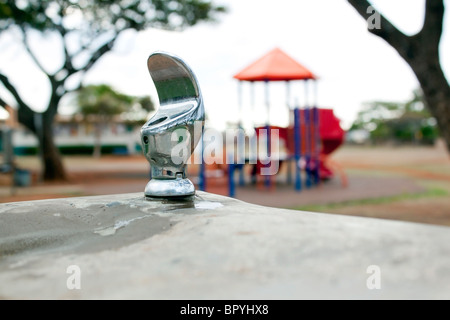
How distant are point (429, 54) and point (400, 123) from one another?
4103cm

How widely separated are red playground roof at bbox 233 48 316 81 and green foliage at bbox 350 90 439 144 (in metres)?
27.0

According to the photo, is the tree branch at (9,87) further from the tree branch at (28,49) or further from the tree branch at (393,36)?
the tree branch at (393,36)

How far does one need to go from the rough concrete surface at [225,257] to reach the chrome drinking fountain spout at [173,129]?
25 centimetres

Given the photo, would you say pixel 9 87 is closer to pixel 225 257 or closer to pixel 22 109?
pixel 22 109

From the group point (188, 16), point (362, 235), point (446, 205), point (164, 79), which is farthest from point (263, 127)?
point (362, 235)

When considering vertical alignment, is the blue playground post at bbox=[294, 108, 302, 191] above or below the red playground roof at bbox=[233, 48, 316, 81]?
below

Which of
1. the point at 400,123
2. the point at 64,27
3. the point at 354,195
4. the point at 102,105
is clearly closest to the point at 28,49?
the point at 64,27

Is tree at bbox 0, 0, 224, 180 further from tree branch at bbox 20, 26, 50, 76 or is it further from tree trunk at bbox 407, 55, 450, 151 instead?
tree trunk at bbox 407, 55, 450, 151

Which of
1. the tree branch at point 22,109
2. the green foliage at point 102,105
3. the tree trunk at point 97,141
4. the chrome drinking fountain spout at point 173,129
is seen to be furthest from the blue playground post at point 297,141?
the tree trunk at point 97,141

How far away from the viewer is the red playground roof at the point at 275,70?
33.3 ft

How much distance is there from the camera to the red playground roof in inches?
399

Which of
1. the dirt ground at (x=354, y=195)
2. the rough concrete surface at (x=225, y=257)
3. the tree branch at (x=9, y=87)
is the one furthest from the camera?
the tree branch at (x=9, y=87)

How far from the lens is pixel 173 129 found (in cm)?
175

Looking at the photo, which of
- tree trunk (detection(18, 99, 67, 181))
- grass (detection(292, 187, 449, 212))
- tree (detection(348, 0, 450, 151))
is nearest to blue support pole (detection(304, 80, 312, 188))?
grass (detection(292, 187, 449, 212))
